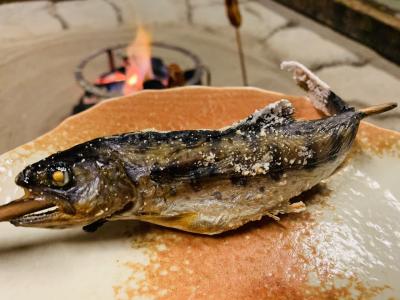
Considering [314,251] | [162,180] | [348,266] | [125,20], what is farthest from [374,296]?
[125,20]

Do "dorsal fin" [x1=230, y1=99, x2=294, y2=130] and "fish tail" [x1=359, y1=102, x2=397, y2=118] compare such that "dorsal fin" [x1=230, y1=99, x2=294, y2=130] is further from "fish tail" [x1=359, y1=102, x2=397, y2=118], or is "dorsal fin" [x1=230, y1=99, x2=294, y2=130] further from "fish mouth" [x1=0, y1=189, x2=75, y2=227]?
"fish mouth" [x1=0, y1=189, x2=75, y2=227]

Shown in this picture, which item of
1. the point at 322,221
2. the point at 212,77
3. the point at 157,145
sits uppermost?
the point at 157,145

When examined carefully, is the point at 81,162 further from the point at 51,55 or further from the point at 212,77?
the point at 51,55

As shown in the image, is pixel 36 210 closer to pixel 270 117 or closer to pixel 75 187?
pixel 75 187

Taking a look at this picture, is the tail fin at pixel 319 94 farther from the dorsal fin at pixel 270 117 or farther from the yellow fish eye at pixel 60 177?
the yellow fish eye at pixel 60 177

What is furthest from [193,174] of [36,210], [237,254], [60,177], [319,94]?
[319,94]

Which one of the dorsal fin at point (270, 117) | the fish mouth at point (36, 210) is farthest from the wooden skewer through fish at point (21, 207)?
the dorsal fin at point (270, 117)

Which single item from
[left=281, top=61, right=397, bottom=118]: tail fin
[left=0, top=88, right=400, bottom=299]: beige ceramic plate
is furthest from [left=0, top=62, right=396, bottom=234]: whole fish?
[left=281, top=61, right=397, bottom=118]: tail fin
